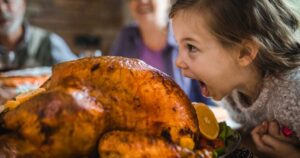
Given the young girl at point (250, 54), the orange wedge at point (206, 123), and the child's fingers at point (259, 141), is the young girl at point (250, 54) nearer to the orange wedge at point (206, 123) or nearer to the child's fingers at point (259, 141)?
the child's fingers at point (259, 141)

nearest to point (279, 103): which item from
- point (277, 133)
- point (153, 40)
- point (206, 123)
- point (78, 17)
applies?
point (277, 133)

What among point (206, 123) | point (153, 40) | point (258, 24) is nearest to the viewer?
point (206, 123)

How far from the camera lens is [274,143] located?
0.72m

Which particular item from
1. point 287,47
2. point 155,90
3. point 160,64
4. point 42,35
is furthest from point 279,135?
point 42,35

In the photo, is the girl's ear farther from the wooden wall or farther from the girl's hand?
the wooden wall

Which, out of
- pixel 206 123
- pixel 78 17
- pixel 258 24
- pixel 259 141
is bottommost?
pixel 78 17

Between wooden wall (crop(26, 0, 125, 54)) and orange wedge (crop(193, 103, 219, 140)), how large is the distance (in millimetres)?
3075

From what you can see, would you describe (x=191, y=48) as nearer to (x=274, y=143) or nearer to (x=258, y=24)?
(x=258, y=24)

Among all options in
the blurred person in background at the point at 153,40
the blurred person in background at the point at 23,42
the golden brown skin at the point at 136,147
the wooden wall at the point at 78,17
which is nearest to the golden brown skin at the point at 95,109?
the golden brown skin at the point at 136,147

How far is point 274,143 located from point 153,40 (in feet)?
3.57

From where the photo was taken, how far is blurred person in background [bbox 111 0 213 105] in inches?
66.0

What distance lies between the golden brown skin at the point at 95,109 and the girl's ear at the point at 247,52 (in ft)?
0.87

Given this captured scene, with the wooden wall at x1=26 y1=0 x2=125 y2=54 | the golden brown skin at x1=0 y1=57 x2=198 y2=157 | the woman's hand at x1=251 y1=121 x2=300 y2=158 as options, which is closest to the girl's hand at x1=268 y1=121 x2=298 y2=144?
the woman's hand at x1=251 y1=121 x2=300 y2=158

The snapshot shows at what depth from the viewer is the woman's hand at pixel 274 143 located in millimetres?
727
